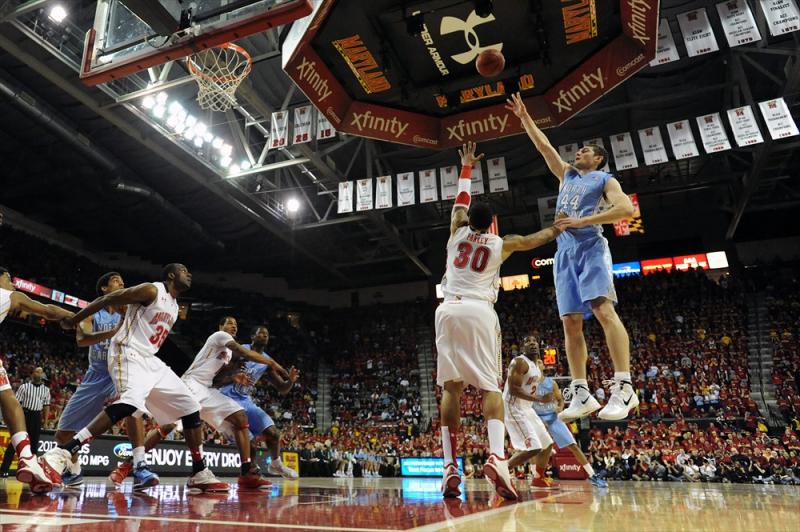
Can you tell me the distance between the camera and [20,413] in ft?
13.3

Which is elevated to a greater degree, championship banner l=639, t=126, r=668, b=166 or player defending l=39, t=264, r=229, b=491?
championship banner l=639, t=126, r=668, b=166

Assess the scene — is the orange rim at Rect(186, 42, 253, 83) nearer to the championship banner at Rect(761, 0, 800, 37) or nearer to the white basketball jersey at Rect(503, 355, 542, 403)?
the white basketball jersey at Rect(503, 355, 542, 403)

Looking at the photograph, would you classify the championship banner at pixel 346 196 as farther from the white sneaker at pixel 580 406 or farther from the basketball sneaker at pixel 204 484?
the white sneaker at pixel 580 406

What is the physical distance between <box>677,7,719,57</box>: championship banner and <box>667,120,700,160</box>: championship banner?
2412mm

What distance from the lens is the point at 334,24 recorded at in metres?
6.07

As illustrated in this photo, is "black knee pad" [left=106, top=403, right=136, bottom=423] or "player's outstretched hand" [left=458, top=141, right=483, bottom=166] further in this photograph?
"player's outstretched hand" [left=458, top=141, right=483, bottom=166]

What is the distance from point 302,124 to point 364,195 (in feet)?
9.53

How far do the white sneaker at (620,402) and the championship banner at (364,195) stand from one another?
447 inches

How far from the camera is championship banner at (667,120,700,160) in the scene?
1235 cm

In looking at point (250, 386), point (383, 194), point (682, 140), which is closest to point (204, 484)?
point (250, 386)

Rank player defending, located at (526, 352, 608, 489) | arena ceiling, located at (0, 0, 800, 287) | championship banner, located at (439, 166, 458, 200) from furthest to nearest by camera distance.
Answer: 1. championship banner, located at (439, 166, 458, 200)
2. arena ceiling, located at (0, 0, 800, 287)
3. player defending, located at (526, 352, 608, 489)

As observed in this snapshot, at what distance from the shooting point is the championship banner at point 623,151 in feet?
42.4

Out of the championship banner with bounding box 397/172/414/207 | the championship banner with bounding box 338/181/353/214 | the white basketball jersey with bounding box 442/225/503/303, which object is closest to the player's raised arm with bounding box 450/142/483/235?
the white basketball jersey with bounding box 442/225/503/303

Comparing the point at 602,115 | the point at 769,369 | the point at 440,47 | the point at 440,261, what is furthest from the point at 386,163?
the point at 769,369
